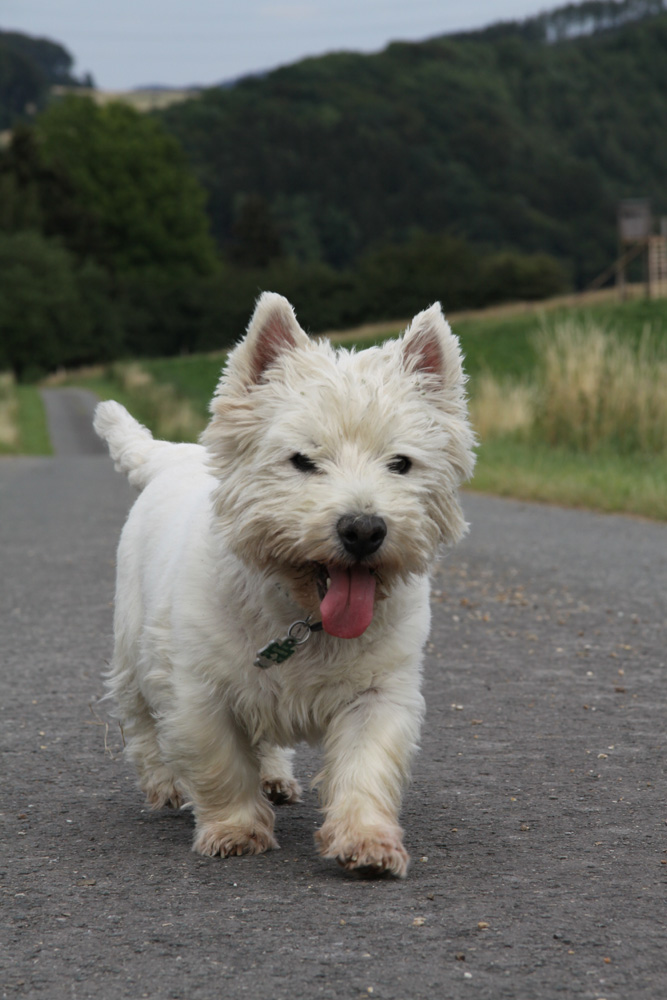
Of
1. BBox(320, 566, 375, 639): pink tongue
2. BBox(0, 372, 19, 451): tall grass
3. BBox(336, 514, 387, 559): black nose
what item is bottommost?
BBox(0, 372, 19, 451): tall grass

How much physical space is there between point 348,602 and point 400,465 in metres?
0.39

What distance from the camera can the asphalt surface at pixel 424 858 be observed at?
2.97 meters

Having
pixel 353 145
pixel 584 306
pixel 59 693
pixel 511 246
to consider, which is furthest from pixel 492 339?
pixel 353 145

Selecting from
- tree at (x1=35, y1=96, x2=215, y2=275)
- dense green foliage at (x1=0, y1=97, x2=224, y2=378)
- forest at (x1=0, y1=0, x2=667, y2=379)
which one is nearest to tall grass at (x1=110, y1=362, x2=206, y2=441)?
dense green foliage at (x1=0, y1=97, x2=224, y2=378)

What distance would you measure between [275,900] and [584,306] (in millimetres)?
51287

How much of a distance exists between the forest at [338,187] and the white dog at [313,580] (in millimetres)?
74053

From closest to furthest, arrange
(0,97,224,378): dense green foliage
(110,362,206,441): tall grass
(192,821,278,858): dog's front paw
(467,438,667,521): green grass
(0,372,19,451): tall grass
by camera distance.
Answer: (192,821,278,858): dog's front paw, (467,438,667,521): green grass, (0,372,19,451): tall grass, (110,362,206,441): tall grass, (0,97,224,378): dense green foliage

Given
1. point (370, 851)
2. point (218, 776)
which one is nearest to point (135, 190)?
point (218, 776)

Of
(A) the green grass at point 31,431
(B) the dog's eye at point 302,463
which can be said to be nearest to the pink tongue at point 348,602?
(B) the dog's eye at point 302,463

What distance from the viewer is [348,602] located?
3635 mm

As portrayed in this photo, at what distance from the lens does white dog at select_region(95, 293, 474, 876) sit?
360cm

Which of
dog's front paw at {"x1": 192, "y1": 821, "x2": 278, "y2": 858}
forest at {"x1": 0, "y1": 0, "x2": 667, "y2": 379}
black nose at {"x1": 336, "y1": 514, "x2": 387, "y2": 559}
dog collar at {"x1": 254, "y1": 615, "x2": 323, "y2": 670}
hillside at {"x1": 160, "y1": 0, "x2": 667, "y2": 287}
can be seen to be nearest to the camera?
black nose at {"x1": 336, "y1": 514, "x2": 387, "y2": 559}

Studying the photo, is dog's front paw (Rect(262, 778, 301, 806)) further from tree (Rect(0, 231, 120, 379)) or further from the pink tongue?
tree (Rect(0, 231, 120, 379))

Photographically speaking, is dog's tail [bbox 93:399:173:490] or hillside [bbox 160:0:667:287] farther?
hillside [bbox 160:0:667:287]
